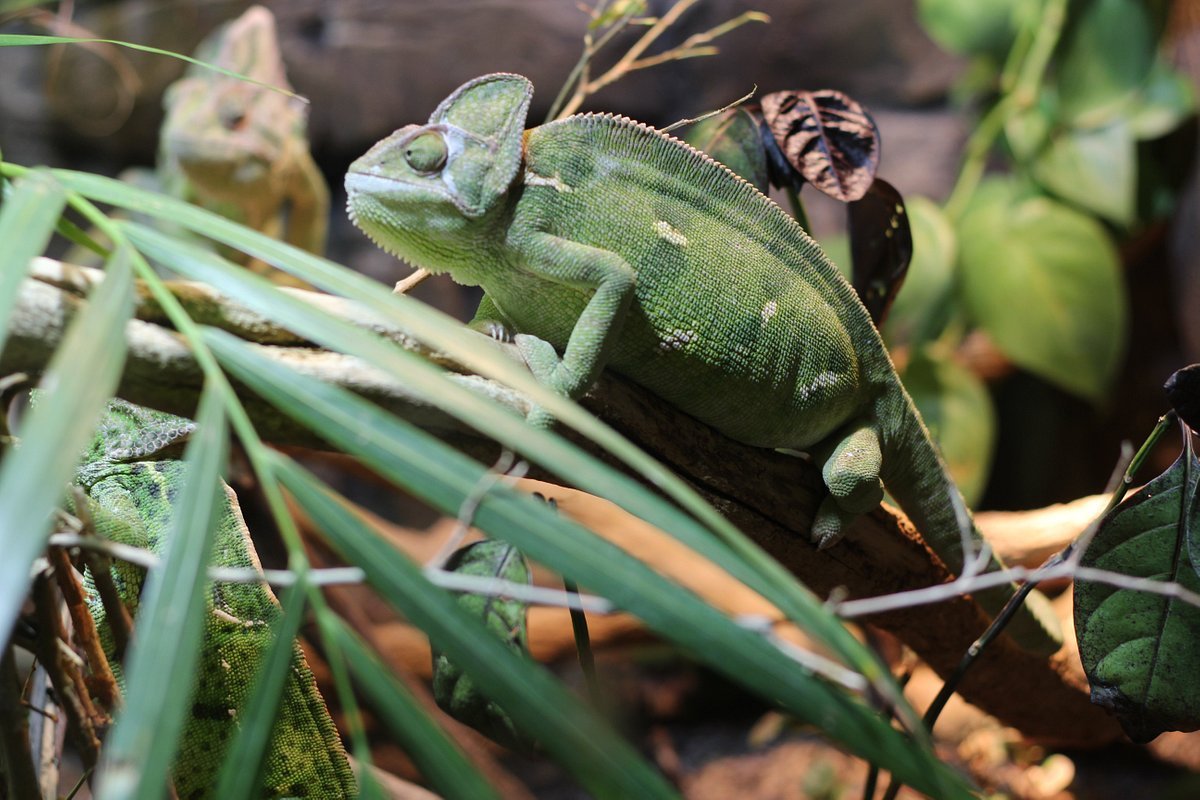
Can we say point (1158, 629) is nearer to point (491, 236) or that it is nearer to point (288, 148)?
point (491, 236)

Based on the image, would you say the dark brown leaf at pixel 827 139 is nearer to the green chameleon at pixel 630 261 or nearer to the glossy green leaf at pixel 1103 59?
the green chameleon at pixel 630 261

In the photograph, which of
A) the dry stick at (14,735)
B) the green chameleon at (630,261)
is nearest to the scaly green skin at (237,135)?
the green chameleon at (630,261)

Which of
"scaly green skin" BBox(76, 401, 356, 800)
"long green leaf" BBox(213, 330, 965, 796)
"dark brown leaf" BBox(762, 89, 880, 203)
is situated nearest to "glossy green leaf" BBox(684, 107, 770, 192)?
"dark brown leaf" BBox(762, 89, 880, 203)

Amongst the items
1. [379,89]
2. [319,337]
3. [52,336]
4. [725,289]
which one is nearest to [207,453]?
[319,337]

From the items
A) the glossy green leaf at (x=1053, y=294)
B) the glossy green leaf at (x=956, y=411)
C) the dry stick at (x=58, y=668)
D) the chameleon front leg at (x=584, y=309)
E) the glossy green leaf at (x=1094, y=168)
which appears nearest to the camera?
the dry stick at (x=58, y=668)

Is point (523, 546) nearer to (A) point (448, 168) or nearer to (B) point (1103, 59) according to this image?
(A) point (448, 168)

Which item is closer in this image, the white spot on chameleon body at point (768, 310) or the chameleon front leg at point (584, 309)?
the chameleon front leg at point (584, 309)
